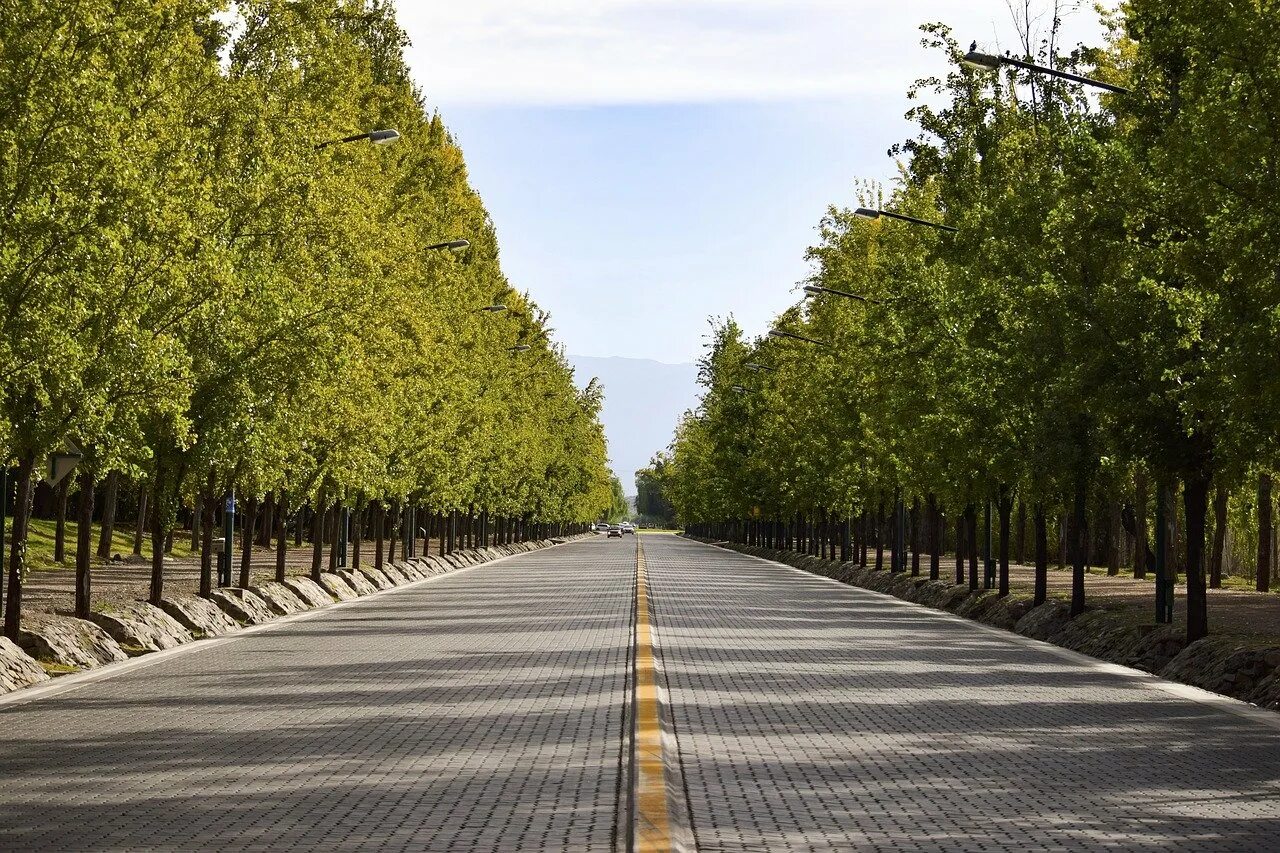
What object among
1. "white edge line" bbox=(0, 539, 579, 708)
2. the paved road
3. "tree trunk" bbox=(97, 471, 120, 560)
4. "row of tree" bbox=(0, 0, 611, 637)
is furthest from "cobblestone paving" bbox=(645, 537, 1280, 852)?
"tree trunk" bbox=(97, 471, 120, 560)

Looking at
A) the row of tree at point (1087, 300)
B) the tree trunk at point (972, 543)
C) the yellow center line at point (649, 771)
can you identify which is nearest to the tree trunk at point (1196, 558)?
the row of tree at point (1087, 300)

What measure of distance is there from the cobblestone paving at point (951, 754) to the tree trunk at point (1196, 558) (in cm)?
153

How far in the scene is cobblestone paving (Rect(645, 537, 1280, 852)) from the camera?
1049cm

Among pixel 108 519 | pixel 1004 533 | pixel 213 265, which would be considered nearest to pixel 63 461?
pixel 213 265

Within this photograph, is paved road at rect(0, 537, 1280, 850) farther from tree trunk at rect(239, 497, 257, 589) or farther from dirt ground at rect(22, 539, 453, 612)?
tree trunk at rect(239, 497, 257, 589)

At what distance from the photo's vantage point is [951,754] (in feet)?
45.7

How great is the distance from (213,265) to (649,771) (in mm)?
14031

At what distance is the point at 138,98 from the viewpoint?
2334 centimetres

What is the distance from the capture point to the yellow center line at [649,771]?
943cm

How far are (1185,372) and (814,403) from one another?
1692 inches

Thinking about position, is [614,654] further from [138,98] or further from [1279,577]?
[1279,577]

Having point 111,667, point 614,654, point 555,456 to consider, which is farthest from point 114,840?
point 555,456

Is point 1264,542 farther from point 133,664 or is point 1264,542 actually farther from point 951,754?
point 951,754

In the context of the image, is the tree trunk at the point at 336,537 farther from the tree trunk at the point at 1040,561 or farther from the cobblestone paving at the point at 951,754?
the cobblestone paving at the point at 951,754
